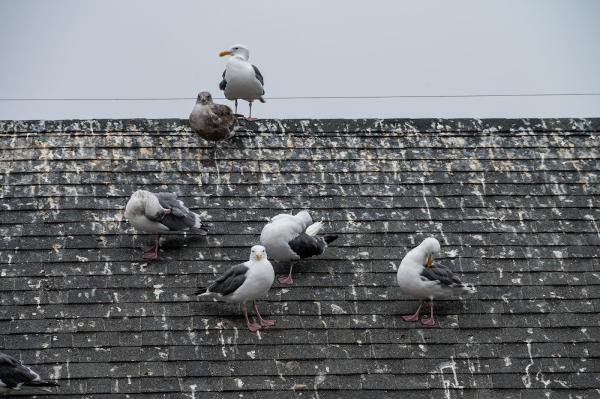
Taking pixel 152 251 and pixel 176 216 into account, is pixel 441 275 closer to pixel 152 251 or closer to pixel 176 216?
pixel 176 216

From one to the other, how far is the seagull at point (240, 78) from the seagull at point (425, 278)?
13.5ft

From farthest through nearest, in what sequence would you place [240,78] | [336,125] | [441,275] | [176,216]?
[240,78] < [336,125] < [176,216] < [441,275]

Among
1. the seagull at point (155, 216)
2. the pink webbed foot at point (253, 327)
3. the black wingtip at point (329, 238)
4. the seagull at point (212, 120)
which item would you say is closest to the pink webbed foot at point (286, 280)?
the black wingtip at point (329, 238)

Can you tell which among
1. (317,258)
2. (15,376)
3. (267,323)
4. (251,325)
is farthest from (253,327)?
(15,376)

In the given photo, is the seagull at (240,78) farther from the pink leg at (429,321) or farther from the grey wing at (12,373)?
the grey wing at (12,373)

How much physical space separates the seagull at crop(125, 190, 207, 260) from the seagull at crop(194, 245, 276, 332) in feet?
3.36

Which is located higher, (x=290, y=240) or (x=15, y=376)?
(x=290, y=240)

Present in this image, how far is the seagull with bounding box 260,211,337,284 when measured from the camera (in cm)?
1099

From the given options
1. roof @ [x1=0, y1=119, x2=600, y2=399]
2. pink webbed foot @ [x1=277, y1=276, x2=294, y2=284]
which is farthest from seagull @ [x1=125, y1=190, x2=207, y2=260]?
pink webbed foot @ [x1=277, y1=276, x2=294, y2=284]

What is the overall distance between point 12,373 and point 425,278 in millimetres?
3492

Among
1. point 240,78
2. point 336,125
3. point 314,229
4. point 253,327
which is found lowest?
point 253,327

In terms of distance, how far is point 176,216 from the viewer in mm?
11305

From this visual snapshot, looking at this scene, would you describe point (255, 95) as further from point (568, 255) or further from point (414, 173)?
point (568, 255)

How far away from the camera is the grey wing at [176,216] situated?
11281mm
